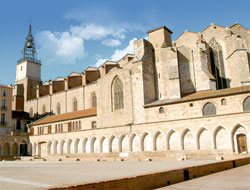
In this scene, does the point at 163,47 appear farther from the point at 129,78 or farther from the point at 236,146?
the point at 236,146

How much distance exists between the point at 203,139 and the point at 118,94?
11.8 metres

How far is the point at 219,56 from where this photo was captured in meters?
29.6

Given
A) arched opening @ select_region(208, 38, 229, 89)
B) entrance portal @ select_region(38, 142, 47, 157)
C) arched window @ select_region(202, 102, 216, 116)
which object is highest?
arched opening @ select_region(208, 38, 229, 89)

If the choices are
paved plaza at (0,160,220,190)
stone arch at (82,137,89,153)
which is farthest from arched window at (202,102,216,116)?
stone arch at (82,137,89,153)

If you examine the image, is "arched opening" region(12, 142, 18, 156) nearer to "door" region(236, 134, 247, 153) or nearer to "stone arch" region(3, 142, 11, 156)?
"stone arch" region(3, 142, 11, 156)

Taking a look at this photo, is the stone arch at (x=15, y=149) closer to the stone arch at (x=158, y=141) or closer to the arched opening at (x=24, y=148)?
the arched opening at (x=24, y=148)

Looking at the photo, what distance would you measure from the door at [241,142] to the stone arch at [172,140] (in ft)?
17.9

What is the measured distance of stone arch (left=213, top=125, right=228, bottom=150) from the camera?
21938 mm

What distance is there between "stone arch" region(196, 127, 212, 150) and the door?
2.41 metres

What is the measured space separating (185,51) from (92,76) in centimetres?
1895

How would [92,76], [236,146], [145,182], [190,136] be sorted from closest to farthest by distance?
[145,182]
[236,146]
[190,136]
[92,76]

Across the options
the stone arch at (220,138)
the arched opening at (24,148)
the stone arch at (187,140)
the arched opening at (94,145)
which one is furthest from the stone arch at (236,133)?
the arched opening at (24,148)

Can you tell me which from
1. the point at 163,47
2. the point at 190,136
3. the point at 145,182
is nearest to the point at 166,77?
the point at 163,47

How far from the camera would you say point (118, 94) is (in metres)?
30.5
